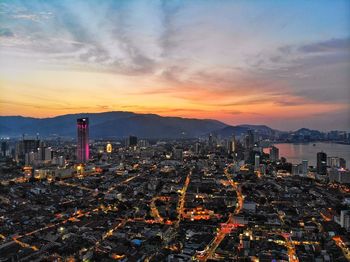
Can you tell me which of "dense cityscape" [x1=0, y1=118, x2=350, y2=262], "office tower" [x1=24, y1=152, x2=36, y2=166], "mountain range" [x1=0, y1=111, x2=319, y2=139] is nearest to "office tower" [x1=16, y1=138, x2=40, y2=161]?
"office tower" [x1=24, y1=152, x2=36, y2=166]

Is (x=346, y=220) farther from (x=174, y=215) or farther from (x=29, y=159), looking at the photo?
(x=29, y=159)

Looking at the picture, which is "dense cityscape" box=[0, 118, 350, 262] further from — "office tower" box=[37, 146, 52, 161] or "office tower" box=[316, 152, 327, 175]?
"office tower" box=[37, 146, 52, 161]

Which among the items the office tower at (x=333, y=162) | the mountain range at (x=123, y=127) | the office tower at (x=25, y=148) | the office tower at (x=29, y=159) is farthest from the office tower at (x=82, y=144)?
the mountain range at (x=123, y=127)

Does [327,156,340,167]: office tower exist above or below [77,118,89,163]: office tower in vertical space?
below

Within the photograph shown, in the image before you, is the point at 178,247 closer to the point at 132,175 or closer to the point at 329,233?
the point at 329,233

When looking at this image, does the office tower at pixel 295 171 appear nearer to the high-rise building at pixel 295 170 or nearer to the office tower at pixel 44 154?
the high-rise building at pixel 295 170

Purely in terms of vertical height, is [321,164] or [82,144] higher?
[82,144]

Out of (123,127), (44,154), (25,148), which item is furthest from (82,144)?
(123,127)
